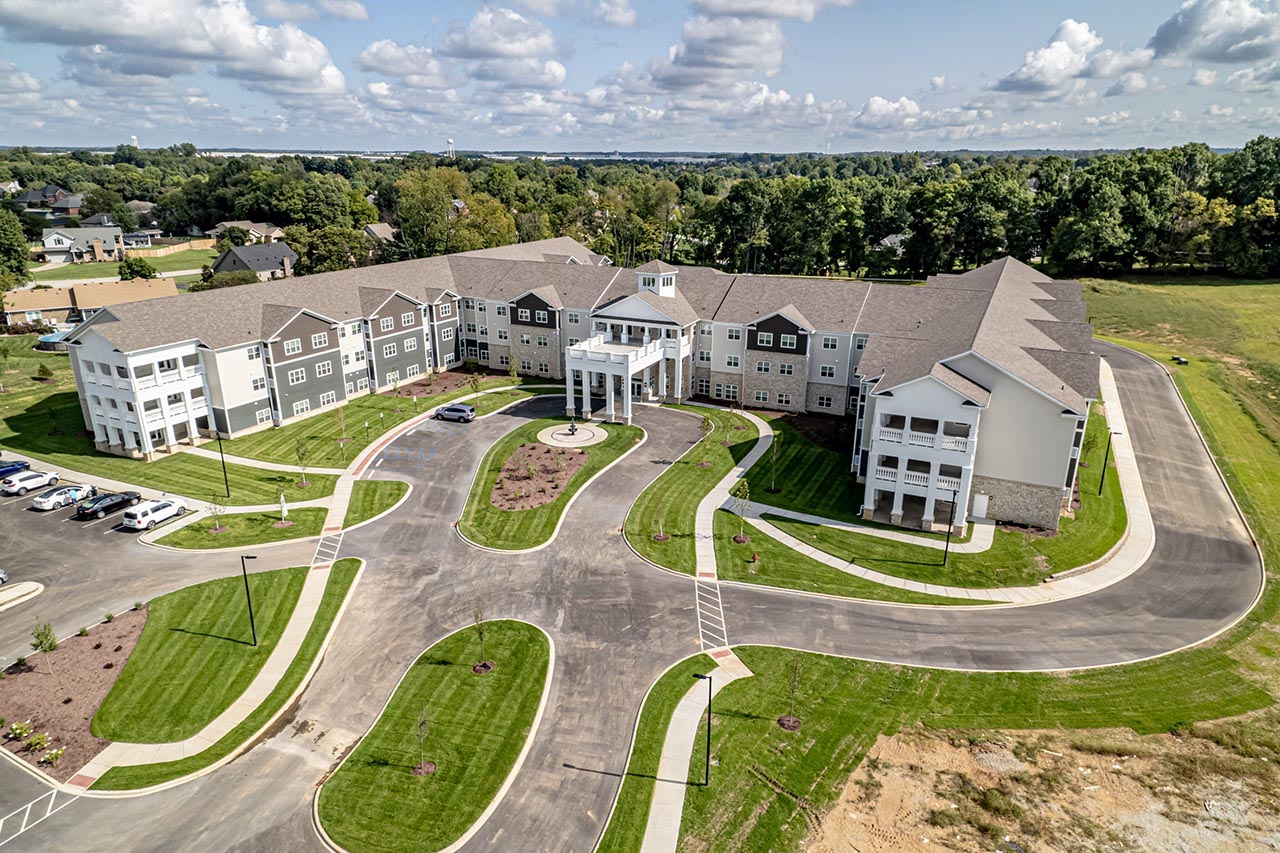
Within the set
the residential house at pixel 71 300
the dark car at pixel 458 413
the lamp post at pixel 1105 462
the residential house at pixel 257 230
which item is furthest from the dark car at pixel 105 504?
the residential house at pixel 257 230

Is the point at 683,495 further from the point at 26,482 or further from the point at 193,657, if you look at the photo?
the point at 26,482

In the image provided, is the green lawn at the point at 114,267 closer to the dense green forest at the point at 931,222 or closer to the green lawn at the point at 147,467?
the dense green forest at the point at 931,222

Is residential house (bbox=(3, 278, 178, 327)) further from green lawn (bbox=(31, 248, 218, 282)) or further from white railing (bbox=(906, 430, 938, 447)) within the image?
white railing (bbox=(906, 430, 938, 447))

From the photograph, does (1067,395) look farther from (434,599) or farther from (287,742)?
(287,742)

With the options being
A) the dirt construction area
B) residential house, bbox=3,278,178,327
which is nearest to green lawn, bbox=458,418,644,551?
the dirt construction area

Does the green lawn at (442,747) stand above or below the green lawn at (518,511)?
below

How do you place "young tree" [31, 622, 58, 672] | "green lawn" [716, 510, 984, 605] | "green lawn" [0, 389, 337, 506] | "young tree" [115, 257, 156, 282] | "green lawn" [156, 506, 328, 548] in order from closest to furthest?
"young tree" [31, 622, 58, 672] < "green lawn" [716, 510, 984, 605] < "green lawn" [156, 506, 328, 548] < "green lawn" [0, 389, 337, 506] < "young tree" [115, 257, 156, 282]
